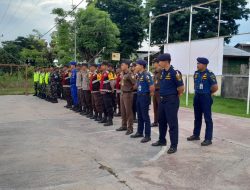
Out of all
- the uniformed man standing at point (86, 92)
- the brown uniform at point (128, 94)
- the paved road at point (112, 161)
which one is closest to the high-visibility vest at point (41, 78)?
the uniformed man standing at point (86, 92)

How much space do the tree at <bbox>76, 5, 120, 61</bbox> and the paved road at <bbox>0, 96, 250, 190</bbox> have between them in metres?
23.2

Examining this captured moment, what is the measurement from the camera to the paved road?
5.39 metres

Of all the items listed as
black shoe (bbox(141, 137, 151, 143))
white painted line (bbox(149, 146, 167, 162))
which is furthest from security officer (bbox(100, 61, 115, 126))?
white painted line (bbox(149, 146, 167, 162))

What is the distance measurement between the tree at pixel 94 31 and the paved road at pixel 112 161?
23.2 metres

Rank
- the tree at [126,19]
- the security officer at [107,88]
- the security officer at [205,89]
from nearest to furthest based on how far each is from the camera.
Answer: the security officer at [205,89], the security officer at [107,88], the tree at [126,19]

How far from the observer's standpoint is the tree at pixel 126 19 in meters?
41.1

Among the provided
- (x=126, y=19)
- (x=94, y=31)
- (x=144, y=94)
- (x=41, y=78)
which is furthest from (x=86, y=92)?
(x=126, y=19)

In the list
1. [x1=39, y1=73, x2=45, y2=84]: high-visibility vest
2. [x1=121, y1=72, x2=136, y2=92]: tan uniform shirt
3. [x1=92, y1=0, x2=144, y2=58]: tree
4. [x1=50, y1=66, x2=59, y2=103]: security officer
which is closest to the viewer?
[x1=121, y1=72, x2=136, y2=92]: tan uniform shirt

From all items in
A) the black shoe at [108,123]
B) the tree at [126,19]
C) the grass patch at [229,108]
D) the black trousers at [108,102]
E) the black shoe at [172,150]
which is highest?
the tree at [126,19]

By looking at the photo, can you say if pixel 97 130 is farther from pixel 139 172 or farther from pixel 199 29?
pixel 199 29

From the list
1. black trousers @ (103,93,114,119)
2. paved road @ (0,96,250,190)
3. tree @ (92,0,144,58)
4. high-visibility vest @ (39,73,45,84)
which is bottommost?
paved road @ (0,96,250,190)

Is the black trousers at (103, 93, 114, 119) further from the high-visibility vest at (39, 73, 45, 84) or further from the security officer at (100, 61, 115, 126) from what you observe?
the high-visibility vest at (39, 73, 45, 84)

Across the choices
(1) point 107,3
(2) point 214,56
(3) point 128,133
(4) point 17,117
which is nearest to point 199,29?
(1) point 107,3

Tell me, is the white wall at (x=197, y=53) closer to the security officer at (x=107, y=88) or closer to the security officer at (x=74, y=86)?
the security officer at (x=74, y=86)
